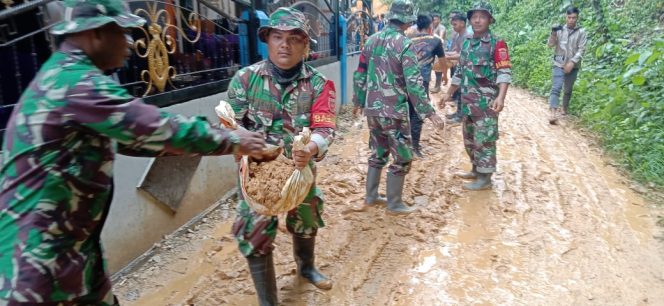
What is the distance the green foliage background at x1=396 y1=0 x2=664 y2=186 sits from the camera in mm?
5750

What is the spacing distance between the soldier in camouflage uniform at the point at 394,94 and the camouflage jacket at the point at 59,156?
277 cm

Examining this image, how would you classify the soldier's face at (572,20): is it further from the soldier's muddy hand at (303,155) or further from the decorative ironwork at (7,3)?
the decorative ironwork at (7,3)

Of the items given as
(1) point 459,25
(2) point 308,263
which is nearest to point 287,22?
(2) point 308,263

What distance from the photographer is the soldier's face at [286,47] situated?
252cm

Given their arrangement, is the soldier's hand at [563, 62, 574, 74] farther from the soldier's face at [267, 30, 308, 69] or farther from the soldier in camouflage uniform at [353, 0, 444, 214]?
the soldier's face at [267, 30, 308, 69]

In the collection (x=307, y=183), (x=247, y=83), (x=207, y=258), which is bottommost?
(x=207, y=258)

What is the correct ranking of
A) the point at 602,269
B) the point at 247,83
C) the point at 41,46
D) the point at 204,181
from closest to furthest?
the point at 247,83 → the point at 41,46 → the point at 602,269 → the point at 204,181

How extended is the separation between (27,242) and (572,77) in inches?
322

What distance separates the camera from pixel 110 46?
1.49 metres

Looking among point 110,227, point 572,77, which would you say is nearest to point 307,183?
point 110,227

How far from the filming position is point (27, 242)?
1.38 m

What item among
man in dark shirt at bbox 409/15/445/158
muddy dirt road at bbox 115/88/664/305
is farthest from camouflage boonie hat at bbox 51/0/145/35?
man in dark shirt at bbox 409/15/445/158

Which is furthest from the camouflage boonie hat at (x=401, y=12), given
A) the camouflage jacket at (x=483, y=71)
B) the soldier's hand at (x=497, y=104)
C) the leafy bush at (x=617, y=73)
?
the leafy bush at (x=617, y=73)

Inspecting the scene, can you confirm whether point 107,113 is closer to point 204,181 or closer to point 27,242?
point 27,242
